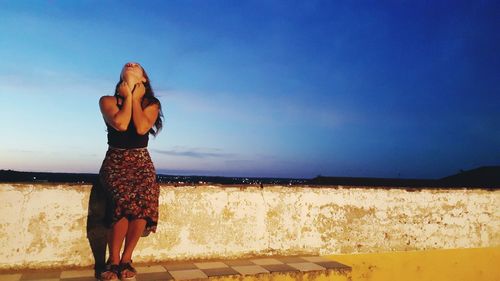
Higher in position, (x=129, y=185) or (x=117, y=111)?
(x=117, y=111)

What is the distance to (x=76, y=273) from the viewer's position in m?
2.76

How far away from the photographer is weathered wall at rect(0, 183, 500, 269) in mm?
2793

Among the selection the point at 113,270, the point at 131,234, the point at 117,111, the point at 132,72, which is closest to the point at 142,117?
the point at 117,111

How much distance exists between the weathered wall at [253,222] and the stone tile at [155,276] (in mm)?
294

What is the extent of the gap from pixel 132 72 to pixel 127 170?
2.30ft

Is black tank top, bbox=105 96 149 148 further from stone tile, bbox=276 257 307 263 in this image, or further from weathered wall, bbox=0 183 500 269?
stone tile, bbox=276 257 307 263

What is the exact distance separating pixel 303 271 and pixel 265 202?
685 mm

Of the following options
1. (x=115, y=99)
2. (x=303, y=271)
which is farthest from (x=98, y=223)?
(x=303, y=271)

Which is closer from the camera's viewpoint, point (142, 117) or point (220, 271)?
point (142, 117)

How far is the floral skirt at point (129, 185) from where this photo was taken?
2.62 metres

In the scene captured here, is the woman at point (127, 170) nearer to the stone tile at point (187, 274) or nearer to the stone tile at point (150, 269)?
the stone tile at point (150, 269)

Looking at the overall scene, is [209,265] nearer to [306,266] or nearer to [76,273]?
[306,266]

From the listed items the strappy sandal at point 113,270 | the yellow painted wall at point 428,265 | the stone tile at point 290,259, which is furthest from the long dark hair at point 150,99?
the yellow painted wall at point 428,265

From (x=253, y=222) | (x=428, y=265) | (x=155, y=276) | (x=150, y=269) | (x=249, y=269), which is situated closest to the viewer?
(x=155, y=276)
